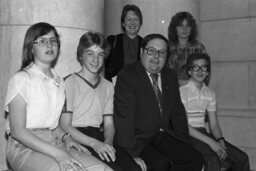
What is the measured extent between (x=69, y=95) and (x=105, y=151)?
0.67 meters

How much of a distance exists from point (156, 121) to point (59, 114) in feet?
3.67

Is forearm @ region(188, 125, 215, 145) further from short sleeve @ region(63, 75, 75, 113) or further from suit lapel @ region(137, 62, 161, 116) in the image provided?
short sleeve @ region(63, 75, 75, 113)

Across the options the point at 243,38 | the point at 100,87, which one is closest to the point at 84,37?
the point at 100,87

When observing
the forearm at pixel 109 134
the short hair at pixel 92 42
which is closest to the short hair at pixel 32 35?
the short hair at pixel 92 42

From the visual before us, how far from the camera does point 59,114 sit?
3969 mm

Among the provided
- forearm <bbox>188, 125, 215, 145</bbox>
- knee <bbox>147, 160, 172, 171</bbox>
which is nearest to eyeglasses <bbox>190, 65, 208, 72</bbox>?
forearm <bbox>188, 125, 215, 145</bbox>

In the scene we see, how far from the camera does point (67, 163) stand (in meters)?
3.46

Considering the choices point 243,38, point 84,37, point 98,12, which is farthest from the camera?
point 243,38

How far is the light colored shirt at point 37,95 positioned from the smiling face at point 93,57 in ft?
1.68

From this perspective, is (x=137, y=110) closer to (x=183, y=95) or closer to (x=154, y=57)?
(x=154, y=57)

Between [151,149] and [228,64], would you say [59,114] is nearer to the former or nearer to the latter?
[151,149]

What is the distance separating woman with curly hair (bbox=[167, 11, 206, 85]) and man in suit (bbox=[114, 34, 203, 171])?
871mm

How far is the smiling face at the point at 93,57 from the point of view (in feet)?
14.3

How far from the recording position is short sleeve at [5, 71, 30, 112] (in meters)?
3.64
